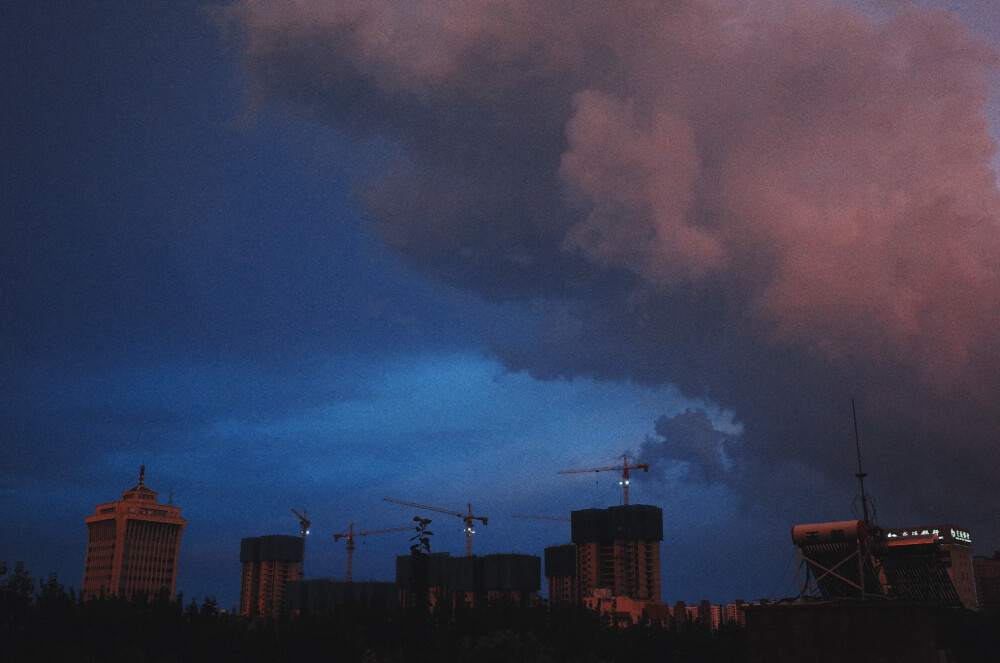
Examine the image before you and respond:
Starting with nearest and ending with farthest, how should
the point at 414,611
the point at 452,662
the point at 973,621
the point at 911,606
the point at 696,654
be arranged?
the point at 911,606 → the point at 414,611 → the point at 452,662 → the point at 973,621 → the point at 696,654

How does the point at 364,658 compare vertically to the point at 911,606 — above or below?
below

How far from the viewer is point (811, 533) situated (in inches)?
1880

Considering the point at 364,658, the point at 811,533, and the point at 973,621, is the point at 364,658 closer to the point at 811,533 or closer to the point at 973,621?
the point at 811,533

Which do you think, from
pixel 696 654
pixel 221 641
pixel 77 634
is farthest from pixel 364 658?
pixel 696 654

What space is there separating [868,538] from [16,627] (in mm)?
51112

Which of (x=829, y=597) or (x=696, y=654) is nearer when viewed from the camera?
(x=829, y=597)

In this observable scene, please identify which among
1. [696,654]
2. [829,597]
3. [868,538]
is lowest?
[696,654]

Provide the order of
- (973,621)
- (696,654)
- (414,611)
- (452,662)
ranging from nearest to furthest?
(414,611) < (452,662) < (973,621) < (696,654)

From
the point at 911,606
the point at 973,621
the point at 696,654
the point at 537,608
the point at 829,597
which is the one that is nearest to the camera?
the point at 911,606

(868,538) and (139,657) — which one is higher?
(868,538)

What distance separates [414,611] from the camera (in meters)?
55.4

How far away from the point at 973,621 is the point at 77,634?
206 feet

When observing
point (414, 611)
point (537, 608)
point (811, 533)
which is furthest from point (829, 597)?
point (537, 608)

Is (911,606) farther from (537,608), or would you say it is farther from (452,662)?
(537,608)
